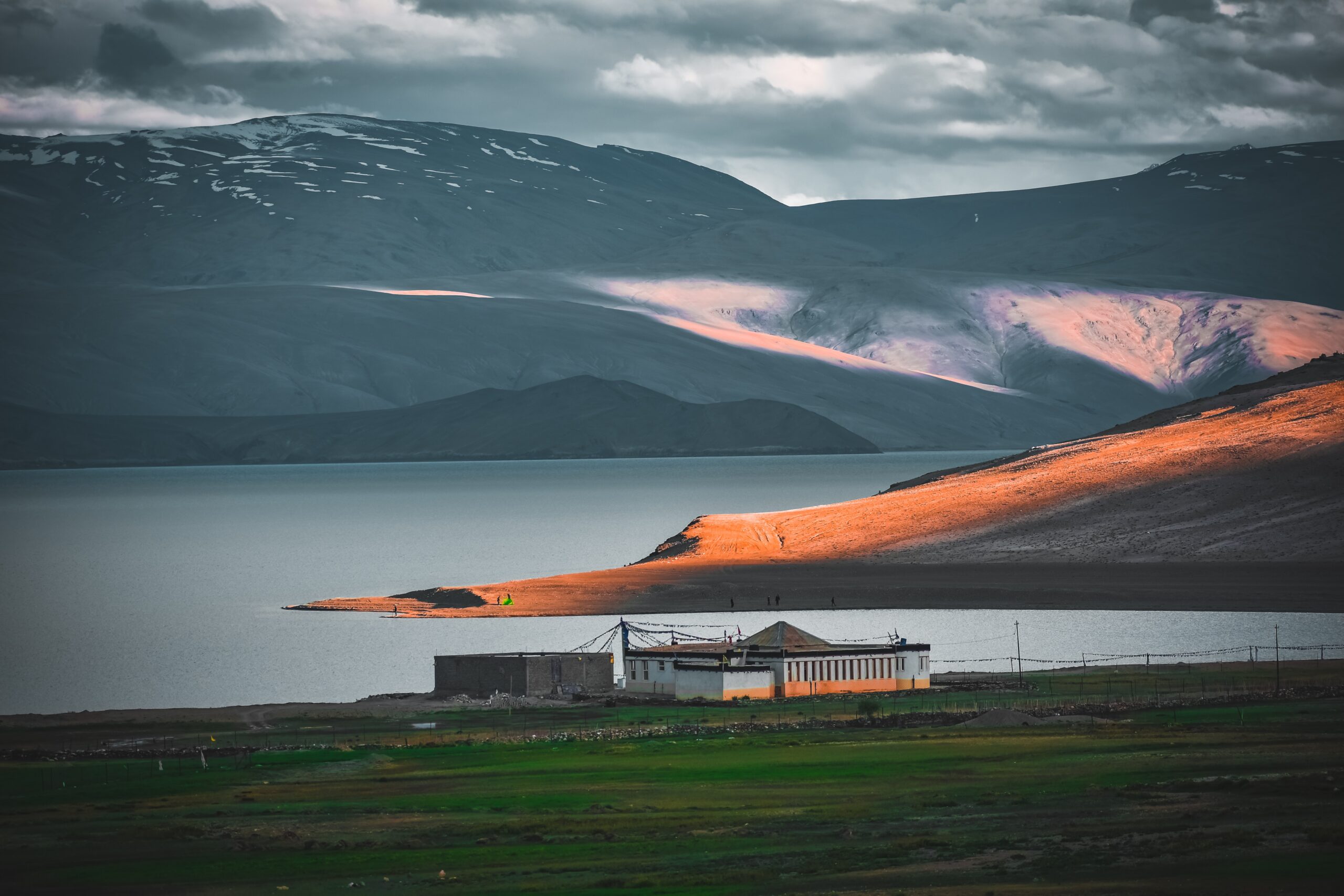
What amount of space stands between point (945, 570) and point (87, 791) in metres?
68.9

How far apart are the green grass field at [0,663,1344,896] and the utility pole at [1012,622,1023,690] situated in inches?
450

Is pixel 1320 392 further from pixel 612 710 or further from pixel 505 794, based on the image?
pixel 505 794

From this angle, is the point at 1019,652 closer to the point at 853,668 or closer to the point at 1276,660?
the point at 1276,660

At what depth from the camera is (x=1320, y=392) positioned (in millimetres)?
132125

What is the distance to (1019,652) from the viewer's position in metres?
70.2

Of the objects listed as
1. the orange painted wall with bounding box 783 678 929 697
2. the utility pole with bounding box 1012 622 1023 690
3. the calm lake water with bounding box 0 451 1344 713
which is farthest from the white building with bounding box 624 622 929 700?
the calm lake water with bounding box 0 451 1344 713

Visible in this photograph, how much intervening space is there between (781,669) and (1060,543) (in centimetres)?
5304

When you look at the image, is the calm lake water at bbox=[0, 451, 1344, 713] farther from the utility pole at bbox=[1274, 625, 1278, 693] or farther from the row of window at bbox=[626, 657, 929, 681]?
the row of window at bbox=[626, 657, 929, 681]

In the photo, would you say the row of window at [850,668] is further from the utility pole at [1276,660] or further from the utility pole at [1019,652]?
the utility pole at [1276,660]

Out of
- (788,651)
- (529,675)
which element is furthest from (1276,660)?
(529,675)

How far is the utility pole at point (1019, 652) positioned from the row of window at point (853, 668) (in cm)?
295

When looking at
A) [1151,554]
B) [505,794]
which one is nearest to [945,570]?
[1151,554]

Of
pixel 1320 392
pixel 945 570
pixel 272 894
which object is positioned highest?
pixel 1320 392

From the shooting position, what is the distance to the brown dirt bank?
→ 92.1m
